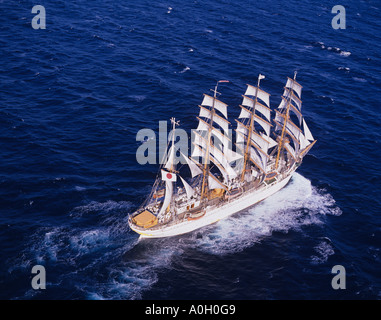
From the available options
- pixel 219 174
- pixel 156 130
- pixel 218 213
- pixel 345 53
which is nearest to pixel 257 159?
pixel 219 174

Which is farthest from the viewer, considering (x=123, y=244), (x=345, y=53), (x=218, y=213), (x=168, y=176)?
(x=345, y=53)

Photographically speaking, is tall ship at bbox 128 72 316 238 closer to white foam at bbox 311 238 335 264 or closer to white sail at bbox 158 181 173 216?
white sail at bbox 158 181 173 216

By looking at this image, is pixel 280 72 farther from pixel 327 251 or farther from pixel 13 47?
pixel 13 47

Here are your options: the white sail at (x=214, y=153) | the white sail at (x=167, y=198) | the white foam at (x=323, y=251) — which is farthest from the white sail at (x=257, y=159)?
the white sail at (x=167, y=198)

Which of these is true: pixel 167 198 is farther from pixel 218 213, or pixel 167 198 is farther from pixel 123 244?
pixel 218 213

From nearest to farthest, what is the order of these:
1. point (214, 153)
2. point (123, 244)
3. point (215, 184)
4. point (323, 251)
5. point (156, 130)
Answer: point (123, 244) → point (323, 251) → point (214, 153) → point (215, 184) → point (156, 130)

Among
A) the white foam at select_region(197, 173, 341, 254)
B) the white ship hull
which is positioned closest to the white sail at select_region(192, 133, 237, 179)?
the white ship hull

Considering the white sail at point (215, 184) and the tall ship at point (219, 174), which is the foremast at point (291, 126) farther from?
the white sail at point (215, 184)
